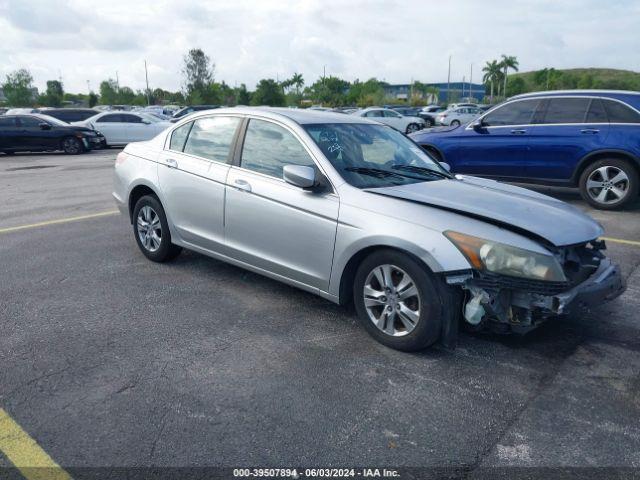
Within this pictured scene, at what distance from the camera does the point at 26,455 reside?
266 cm

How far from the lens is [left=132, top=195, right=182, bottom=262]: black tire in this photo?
5.46 meters

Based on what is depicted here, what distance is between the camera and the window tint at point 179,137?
213 inches

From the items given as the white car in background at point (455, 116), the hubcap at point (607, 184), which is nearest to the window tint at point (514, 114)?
the hubcap at point (607, 184)

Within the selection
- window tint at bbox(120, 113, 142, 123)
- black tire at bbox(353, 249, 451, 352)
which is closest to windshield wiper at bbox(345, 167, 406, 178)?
black tire at bbox(353, 249, 451, 352)

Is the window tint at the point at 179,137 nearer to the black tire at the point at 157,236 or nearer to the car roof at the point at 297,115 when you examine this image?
the car roof at the point at 297,115

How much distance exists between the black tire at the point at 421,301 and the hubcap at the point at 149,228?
8.44 ft

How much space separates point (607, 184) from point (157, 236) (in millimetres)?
6803

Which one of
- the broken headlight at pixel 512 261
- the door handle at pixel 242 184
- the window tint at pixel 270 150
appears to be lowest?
the broken headlight at pixel 512 261

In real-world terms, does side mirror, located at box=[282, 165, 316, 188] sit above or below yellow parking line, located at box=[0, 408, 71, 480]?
above

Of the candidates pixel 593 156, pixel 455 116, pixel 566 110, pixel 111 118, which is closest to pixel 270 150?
pixel 593 156

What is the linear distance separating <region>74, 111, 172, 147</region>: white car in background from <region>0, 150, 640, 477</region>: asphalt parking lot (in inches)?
712

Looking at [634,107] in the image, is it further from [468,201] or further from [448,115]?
[448,115]

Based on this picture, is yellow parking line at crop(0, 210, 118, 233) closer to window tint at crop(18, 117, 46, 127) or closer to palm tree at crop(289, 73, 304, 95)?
window tint at crop(18, 117, 46, 127)

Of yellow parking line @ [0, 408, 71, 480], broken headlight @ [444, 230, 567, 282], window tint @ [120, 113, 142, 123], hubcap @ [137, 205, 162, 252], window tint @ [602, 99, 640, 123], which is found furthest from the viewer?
window tint @ [120, 113, 142, 123]
